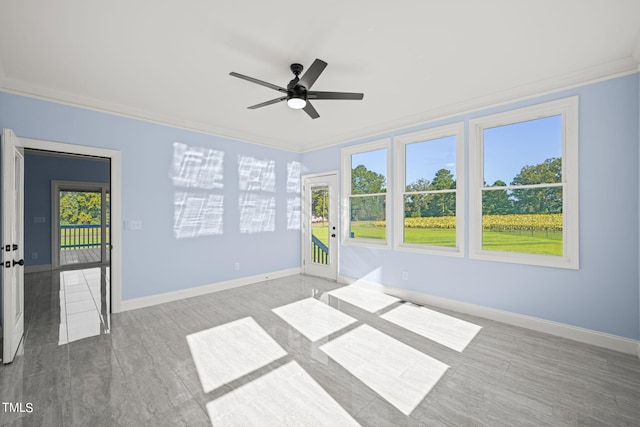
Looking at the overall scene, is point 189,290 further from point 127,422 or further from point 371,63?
point 371,63

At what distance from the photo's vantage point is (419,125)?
4246 mm

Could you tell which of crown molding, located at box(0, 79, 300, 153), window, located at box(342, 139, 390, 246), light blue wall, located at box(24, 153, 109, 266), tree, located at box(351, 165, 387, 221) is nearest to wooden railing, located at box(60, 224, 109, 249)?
light blue wall, located at box(24, 153, 109, 266)

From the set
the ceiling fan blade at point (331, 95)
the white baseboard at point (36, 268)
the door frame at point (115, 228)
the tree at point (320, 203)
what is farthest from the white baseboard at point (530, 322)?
the white baseboard at point (36, 268)

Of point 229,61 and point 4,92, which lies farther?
point 4,92

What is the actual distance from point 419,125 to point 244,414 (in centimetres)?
407

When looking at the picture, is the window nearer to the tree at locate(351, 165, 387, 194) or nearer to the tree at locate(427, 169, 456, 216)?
the tree at locate(351, 165, 387, 194)

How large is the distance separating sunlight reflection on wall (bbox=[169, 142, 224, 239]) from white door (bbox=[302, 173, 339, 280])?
1.85 metres

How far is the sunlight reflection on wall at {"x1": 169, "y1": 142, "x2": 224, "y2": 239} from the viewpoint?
4.37 metres

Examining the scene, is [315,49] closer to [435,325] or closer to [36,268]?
[435,325]

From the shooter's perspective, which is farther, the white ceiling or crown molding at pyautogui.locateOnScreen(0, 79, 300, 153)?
crown molding at pyautogui.locateOnScreen(0, 79, 300, 153)

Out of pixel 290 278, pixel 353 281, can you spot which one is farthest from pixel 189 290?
pixel 353 281

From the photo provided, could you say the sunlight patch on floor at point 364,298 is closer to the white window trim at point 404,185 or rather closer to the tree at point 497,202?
the white window trim at point 404,185

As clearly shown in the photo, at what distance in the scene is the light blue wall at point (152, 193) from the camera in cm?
339

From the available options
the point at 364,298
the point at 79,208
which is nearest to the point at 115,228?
the point at 364,298
